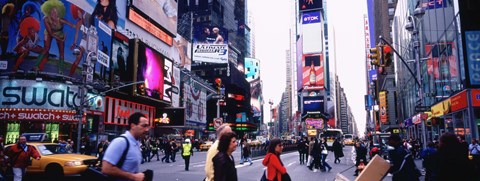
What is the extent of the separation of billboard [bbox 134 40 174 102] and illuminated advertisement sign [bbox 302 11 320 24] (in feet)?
325

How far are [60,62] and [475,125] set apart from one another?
122ft

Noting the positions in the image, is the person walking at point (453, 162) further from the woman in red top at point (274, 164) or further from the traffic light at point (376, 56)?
the traffic light at point (376, 56)

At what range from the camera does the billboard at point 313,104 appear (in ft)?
470

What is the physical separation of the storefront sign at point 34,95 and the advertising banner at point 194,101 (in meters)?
38.6

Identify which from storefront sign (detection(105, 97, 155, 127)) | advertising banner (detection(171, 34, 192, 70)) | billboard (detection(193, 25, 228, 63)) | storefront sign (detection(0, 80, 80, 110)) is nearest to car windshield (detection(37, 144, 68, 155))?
storefront sign (detection(0, 80, 80, 110))

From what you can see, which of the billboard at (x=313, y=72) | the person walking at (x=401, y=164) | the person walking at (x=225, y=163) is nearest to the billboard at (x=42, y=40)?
the person walking at (x=401, y=164)

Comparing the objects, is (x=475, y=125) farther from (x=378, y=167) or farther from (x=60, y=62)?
(x=60, y=62)

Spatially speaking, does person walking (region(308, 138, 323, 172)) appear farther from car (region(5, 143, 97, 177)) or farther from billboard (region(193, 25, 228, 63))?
billboard (region(193, 25, 228, 63))

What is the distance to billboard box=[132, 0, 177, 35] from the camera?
2525 inches

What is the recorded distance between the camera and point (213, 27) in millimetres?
112625

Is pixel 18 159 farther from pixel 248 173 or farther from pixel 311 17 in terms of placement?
pixel 311 17

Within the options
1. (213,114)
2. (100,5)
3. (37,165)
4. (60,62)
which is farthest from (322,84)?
(37,165)

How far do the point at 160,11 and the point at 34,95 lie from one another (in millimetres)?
37650

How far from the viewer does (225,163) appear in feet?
17.0
